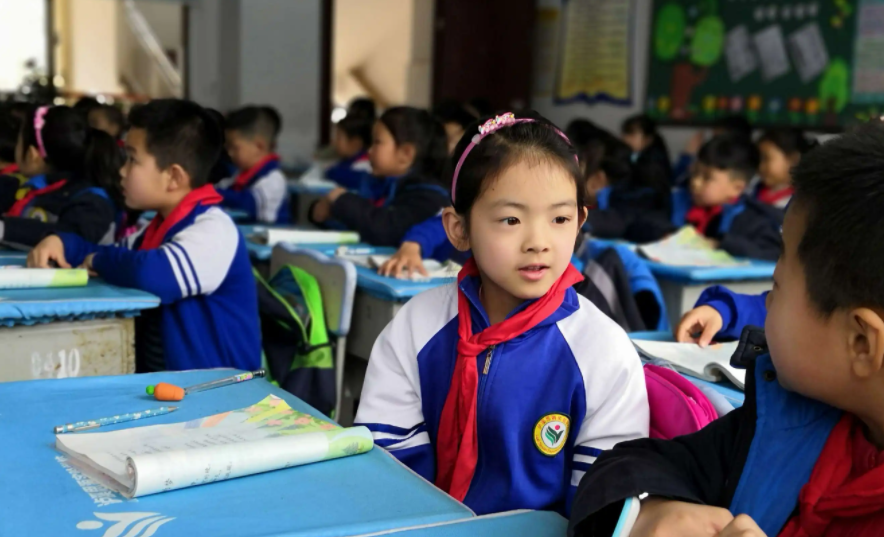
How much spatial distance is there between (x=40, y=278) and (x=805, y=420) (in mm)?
1549

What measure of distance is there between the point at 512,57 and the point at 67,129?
5137mm

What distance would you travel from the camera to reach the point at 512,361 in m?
1.20

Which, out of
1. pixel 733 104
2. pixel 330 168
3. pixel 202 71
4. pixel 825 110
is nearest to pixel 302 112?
pixel 202 71

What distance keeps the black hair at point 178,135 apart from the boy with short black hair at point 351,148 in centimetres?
321

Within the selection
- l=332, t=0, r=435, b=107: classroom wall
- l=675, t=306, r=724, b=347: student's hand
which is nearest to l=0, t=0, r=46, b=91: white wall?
l=332, t=0, r=435, b=107: classroom wall

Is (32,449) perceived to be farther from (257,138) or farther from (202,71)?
(202,71)

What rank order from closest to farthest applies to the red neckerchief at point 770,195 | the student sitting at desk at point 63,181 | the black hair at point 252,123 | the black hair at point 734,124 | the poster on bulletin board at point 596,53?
the student sitting at desk at point 63,181
the red neckerchief at point 770,195
the black hair at point 252,123
the black hair at point 734,124
the poster on bulletin board at point 596,53

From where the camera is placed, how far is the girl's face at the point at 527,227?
1.20 metres

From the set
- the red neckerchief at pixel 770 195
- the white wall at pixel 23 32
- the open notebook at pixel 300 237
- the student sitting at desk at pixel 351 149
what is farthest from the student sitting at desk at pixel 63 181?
the white wall at pixel 23 32

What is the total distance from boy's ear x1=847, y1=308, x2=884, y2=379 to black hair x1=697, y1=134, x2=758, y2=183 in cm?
322

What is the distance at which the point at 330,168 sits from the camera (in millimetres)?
5852

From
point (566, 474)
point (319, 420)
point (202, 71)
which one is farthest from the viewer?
point (202, 71)

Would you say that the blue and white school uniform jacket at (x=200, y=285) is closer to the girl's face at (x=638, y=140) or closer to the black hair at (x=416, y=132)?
the black hair at (x=416, y=132)

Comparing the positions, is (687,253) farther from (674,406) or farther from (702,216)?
(674,406)
